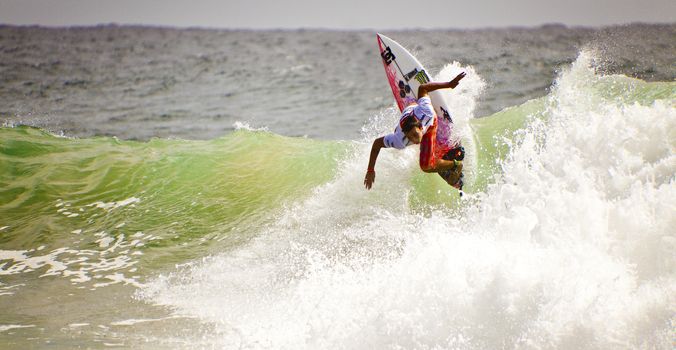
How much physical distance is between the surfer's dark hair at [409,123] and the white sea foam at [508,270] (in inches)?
35.2

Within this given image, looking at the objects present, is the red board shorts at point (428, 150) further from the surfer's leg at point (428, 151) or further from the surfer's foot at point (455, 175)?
the surfer's foot at point (455, 175)

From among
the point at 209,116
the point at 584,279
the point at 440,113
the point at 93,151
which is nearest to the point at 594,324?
the point at 584,279

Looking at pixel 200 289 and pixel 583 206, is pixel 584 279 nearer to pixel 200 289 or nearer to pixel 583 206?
pixel 583 206

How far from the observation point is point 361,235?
22.3 ft

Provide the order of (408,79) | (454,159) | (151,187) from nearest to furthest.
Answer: (454,159)
(408,79)
(151,187)

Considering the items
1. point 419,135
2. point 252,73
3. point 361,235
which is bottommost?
point 361,235

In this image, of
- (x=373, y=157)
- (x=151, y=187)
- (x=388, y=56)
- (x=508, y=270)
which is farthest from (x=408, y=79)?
(x=151, y=187)

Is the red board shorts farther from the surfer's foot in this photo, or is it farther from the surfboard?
the surfboard

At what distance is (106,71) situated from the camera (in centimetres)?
2947

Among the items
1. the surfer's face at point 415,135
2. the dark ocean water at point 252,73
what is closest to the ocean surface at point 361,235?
the surfer's face at point 415,135

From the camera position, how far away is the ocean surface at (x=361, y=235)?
158 inches

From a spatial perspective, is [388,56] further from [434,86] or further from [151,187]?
[151,187]

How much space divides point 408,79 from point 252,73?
23.4m

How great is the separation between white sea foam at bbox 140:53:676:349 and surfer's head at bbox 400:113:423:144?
0.80 m
